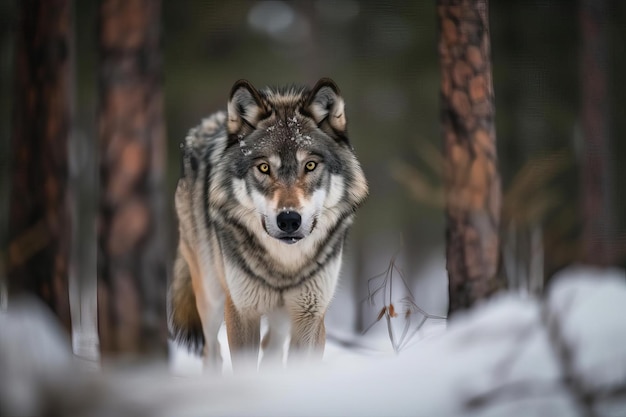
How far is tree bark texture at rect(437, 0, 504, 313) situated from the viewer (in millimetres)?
3324

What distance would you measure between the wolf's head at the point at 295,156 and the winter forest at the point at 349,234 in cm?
56

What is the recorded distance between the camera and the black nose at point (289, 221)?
2938mm

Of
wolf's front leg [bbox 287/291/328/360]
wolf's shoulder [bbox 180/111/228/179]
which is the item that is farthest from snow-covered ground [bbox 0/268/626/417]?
wolf's shoulder [bbox 180/111/228/179]

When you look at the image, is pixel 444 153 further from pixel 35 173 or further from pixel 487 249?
pixel 35 173

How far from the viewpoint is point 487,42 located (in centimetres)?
344

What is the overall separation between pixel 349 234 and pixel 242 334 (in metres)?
1.07

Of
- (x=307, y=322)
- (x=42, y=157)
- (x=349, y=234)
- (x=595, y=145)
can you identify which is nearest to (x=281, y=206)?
(x=307, y=322)

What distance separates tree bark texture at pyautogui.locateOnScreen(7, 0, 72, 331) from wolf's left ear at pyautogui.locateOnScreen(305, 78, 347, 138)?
1.43 m

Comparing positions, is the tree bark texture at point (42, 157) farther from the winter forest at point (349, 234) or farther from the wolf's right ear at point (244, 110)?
Result: the wolf's right ear at point (244, 110)

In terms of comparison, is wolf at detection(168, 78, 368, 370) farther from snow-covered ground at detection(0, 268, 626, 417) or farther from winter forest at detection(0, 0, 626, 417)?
snow-covered ground at detection(0, 268, 626, 417)

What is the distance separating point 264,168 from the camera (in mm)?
3219

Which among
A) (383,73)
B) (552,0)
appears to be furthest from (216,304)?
(383,73)

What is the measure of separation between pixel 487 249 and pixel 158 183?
1937 mm

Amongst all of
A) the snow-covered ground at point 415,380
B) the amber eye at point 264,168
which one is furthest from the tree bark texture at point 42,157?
the amber eye at point 264,168
